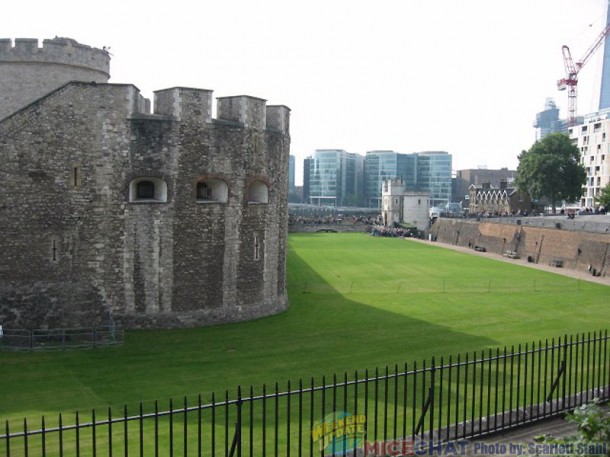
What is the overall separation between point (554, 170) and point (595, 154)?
102ft

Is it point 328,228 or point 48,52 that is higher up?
point 48,52

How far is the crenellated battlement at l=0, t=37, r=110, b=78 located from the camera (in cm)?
2141

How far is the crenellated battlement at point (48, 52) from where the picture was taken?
21.4 m

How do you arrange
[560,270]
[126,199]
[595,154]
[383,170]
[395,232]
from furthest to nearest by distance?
1. [383,170]
2. [595,154]
3. [395,232]
4. [560,270]
5. [126,199]

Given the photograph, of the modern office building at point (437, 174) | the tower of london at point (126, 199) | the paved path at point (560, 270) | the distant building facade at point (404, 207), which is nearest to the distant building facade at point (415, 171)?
the modern office building at point (437, 174)

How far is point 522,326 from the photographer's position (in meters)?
20.9

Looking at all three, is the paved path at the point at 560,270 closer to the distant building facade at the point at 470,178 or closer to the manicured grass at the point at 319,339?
the manicured grass at the point at 319,339

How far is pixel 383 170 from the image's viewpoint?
535 ft

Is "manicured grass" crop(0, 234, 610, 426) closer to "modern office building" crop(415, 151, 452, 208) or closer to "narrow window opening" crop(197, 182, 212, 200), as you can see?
"narrow window opening" crop(197, 182, 212, 200)

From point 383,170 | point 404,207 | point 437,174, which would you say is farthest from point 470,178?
point 404,207

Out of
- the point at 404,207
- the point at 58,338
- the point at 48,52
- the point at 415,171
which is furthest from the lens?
Result: the point at 415,171

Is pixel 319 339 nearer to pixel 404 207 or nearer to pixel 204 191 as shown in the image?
pixel 204 191

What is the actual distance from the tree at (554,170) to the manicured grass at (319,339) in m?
34.3

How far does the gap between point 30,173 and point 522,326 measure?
16.1 m
